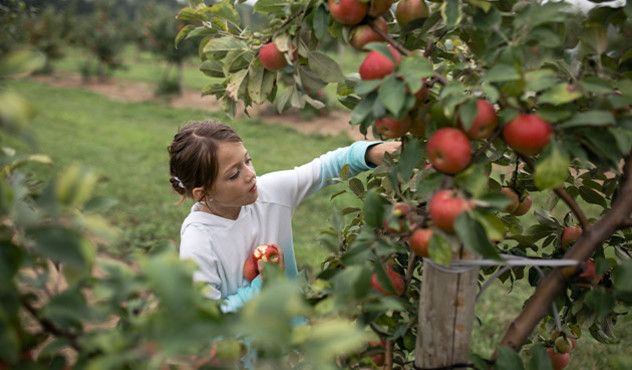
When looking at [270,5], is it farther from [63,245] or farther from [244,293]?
[244,293]

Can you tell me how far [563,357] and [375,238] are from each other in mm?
803

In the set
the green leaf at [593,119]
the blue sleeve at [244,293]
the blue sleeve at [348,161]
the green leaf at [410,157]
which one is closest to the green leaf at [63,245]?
the green leaf at [410,157]

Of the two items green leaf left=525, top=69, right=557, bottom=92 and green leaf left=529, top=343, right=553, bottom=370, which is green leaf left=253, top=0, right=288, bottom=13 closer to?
green leaf left=525, top=69, right=557, bottom=92

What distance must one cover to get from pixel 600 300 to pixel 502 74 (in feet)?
1.54

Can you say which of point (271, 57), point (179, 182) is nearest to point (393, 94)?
point (271, 57)

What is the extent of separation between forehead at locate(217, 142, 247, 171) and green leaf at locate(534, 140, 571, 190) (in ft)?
3.12

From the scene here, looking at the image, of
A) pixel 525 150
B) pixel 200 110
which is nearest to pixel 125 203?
pixel 525 150

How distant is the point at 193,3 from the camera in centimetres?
116

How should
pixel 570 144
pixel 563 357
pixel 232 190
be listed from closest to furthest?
pixel 570 144 → pixel 563 357 → pixel 232 190

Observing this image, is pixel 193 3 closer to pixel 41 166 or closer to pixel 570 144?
pixel 570 144

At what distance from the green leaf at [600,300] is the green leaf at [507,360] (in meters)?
0.17

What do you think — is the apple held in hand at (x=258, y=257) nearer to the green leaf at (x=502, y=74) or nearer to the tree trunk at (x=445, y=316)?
the tree trunk at (x=445, y=316)

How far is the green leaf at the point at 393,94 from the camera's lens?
0.74 m

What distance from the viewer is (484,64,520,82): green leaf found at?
0.70m
